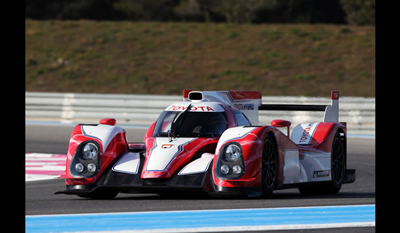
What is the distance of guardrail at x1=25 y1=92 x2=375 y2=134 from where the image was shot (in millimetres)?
19281

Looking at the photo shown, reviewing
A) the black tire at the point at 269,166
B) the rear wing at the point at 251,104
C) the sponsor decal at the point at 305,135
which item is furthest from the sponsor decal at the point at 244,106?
the black tire at the point at 269,166

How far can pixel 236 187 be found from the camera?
26.1 feet

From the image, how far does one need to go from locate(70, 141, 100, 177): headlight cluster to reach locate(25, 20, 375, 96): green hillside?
2204 cm

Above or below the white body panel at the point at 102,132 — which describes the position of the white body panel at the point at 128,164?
below

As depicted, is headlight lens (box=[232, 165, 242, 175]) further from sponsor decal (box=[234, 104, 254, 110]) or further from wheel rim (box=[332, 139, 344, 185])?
sponsor decal (box=[234, 104, 254, 110])

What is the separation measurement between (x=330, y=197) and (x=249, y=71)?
25.1 meters

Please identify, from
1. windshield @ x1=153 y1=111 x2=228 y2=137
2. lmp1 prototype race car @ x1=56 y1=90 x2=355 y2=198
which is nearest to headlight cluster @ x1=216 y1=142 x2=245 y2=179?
lmp1 prototype race car @ x1=56 y1=90 x2=355 y2=198

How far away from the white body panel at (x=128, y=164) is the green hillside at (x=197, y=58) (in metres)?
21.8

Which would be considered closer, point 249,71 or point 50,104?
point 50,104

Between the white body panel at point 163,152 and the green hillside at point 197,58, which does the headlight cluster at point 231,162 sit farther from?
the green hillside at point 197,58

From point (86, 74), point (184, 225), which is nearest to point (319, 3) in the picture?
point (86, 74)

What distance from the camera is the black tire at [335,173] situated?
9617 mm
